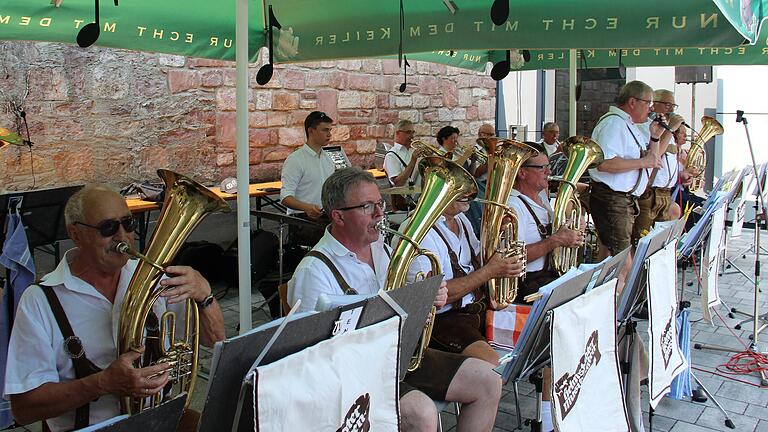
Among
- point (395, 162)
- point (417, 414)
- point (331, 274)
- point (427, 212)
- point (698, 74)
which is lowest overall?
point (417, 414)

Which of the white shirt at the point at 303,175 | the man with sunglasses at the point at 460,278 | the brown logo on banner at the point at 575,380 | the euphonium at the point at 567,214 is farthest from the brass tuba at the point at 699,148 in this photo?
the brown logo on banner at the point at 575,380

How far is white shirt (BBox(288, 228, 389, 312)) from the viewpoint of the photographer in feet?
9.21

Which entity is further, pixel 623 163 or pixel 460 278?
pixel 623 163

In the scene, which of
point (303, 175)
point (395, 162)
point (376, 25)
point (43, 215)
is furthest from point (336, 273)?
point (395, 162)

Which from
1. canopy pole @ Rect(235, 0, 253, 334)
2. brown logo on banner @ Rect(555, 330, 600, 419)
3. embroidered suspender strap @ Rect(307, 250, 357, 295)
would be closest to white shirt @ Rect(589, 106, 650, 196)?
brown logo on banner @ Rect(555, 330, 600, 419)

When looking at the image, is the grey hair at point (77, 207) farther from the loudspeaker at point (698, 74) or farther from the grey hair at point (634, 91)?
the loudspeaker at point (698, 74)

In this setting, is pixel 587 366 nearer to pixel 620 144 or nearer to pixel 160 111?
pixel 620 144

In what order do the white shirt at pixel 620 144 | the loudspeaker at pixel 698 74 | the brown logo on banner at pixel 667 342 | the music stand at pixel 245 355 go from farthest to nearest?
the loudspeaker at pixel 698 74 → the white shirt at pixel 620 144 → the brown logo on banner at pixel 667 342 → the music stand at pixel 245 355

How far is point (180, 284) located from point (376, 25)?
10.5 ft

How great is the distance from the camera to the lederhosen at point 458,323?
138 inches

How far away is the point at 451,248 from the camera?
3695mm

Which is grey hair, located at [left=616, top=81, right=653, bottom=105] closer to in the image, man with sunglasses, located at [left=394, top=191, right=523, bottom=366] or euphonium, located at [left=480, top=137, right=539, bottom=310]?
euphonium, located at [left=480, top=137, right=539, bottom=310]

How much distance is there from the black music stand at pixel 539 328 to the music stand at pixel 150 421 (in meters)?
1.36

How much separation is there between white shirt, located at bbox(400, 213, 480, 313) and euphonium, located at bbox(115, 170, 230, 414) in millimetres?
1197
